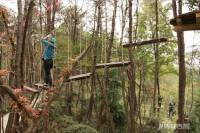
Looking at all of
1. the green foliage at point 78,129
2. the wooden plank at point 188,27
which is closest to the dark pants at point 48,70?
the green foliage at point 78,129

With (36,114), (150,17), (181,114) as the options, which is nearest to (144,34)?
(150,17)

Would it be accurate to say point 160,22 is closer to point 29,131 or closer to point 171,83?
point 171,83

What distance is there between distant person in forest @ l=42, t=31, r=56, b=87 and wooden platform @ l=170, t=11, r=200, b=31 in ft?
19.8

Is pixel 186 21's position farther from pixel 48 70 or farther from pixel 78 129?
pixel 78 129

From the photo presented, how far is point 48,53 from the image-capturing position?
11.8 metres

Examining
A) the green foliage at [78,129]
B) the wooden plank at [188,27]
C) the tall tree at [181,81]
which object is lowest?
A: the green foliage at [78,129]

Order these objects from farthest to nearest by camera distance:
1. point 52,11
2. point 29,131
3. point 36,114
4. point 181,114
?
point 52,11
point 181,114
point 36,114
point 29,131

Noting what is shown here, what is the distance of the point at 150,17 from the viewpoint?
29047 millimetres

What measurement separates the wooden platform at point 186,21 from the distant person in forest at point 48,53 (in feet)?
19.8

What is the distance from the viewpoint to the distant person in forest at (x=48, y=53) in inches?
450

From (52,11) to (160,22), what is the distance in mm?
8995

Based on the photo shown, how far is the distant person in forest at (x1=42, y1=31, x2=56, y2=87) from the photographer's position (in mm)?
11422

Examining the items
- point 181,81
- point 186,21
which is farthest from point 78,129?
point 186,21

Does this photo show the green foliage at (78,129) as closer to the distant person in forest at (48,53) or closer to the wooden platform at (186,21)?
the distant person in forest at (48,53)
